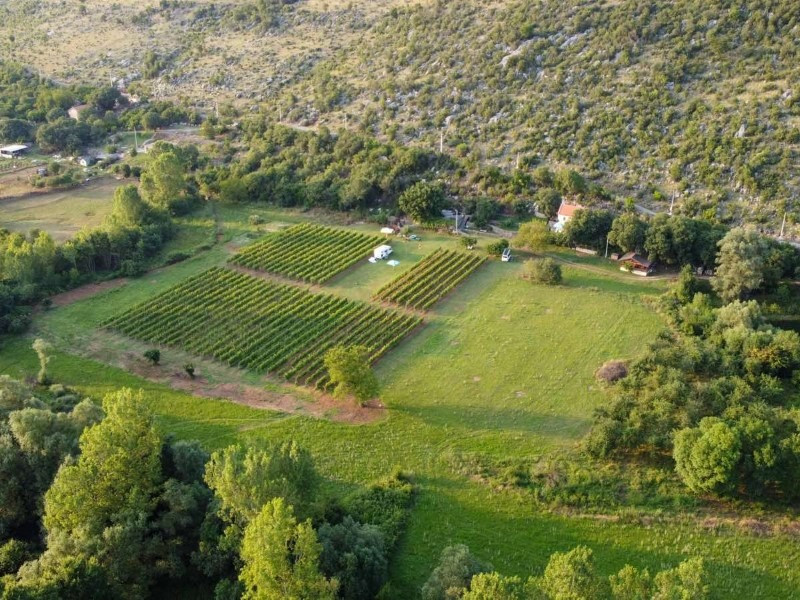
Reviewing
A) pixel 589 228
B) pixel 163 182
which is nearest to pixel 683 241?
pixel 589 228

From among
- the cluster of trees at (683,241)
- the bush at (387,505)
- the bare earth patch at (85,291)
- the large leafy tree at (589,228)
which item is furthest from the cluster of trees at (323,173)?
the bush at (387,505)

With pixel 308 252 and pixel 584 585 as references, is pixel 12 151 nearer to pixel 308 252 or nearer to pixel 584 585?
pixel 308 252

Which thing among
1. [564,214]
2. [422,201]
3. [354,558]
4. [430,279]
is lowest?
[430,279]

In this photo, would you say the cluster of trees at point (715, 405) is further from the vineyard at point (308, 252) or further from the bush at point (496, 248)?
the vineyard at point (308, 252)

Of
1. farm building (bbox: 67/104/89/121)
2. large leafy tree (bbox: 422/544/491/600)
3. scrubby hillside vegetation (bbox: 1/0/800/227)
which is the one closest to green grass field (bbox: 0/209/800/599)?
large leafy tree (bbox: 422/544/491/600)

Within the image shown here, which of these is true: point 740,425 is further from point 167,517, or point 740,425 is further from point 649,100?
point 649,100

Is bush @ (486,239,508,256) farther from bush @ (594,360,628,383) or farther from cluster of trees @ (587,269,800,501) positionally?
bush @ (594,360,628,383)
